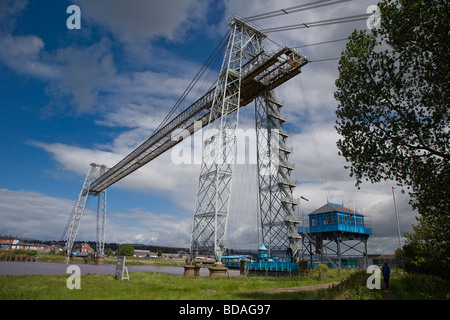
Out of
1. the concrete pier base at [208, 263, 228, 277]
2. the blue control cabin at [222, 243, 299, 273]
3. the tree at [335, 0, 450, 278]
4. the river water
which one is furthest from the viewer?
the blue control cabin at [222, 243, 299, 273]

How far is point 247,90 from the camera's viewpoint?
1161 inches

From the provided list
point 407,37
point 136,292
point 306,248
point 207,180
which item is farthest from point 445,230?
point 306,248

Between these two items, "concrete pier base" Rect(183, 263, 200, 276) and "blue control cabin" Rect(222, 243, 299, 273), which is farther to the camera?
"blue control cabin" Rect(222, 243, 299, 273)

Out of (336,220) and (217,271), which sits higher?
(336,220)

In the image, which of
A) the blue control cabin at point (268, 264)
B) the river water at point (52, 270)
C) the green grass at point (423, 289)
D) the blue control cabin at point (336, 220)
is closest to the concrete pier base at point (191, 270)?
the river water at point (52, 270)

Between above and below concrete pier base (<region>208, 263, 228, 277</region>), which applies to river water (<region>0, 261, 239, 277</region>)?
below

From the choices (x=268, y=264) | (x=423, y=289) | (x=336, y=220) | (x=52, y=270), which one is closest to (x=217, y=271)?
(x=268, y=264)

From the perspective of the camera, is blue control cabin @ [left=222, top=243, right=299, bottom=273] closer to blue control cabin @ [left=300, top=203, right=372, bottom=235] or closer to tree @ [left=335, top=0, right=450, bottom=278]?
blue control cabin @ [left=300, top=203, right=372, bottom=235]

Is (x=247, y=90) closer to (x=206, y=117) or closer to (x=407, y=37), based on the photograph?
(x=206, y=117)

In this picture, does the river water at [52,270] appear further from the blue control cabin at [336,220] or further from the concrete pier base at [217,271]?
the blue control cabin at [336,220]

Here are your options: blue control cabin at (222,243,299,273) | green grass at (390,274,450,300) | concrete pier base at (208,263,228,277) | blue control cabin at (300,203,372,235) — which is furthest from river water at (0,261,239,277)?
A: green grass at (390,274,450,300)

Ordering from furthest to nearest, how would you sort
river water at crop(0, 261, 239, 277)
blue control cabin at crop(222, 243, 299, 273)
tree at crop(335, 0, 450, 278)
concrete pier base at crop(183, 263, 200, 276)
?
blue control cabin at crop(222, 243, 299, 273)
river water at crop(0, 261, 239, 277)
concrete pier base at crop(183, 263, 200, 276)
tree at crop(335, 0, 450, 278)

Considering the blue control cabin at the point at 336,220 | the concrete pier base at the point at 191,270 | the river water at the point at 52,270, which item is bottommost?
the river water at the point at 52,270

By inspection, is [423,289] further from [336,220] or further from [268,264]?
[336,220]
